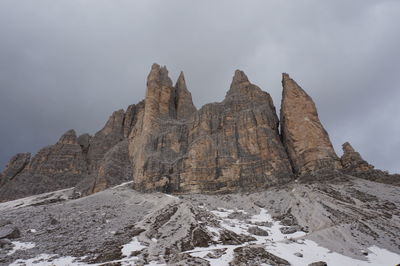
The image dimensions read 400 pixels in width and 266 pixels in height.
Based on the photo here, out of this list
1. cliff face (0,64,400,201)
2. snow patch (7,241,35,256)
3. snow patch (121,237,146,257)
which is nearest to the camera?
snow patch (121,237,146,257)

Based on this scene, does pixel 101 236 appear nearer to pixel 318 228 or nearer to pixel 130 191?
pixel 318 228

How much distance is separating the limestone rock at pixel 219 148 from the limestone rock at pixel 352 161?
35.1ft

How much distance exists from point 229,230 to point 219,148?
32.3 metres

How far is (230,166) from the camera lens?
55.9 metres

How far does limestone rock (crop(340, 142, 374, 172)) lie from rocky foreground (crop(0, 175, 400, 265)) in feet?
18.4

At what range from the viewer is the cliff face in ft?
169

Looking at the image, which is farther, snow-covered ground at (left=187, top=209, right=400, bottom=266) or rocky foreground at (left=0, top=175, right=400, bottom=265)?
rocky foreground at (left=0, top=175, right=400, bottom=265)

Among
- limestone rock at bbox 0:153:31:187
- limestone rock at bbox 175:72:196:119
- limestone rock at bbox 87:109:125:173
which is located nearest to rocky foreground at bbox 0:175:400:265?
limestone rock at bbox 175:72:196:119

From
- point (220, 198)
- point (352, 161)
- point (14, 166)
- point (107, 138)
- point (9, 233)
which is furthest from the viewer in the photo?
point (107, 138)

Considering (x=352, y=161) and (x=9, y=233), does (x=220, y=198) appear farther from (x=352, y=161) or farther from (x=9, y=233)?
(x=9, y=233)

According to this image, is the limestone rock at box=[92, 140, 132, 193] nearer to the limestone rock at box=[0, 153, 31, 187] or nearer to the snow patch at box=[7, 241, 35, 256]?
the limestone rock at box=[0, 153, 31, 187]

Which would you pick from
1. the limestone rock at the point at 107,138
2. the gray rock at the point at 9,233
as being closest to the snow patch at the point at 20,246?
the gray rock at the point at 9,233

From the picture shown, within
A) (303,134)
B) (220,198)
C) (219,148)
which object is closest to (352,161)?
(303,134)

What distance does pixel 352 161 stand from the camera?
164ft
